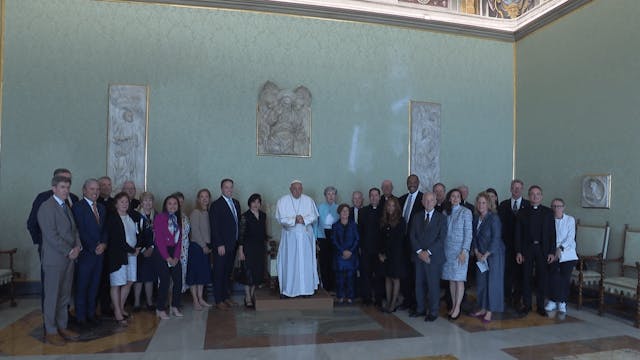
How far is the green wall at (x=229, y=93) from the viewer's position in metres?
7.14

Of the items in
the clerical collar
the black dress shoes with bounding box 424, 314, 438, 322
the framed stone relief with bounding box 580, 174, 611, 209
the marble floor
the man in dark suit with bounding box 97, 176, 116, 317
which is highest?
the framed stone relief with bounding box 580, 174, 611, 209

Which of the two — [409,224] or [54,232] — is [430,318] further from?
[54,232]

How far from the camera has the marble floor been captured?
14.7 feet

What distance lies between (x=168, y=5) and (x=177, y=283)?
187 inches

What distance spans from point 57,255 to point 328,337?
3.07 metres

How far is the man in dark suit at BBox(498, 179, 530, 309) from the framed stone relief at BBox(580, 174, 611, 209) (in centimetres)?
135

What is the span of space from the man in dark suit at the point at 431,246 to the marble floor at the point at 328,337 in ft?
1.16

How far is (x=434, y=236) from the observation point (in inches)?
224

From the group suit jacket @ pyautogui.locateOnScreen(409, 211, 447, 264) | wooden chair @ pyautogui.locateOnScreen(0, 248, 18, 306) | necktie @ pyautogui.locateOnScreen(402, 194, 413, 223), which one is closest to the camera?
suit jacket @ pyautogui.locateOnScreen(409, 211, 447, 264)

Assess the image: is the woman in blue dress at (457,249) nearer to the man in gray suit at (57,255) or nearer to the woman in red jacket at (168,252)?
the woman in red jacket at (168,252)

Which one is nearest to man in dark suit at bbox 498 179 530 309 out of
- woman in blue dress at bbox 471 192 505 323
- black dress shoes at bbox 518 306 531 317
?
black dress shoes at bbox 518 306 531 317

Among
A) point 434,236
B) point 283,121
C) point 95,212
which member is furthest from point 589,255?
point 95,212

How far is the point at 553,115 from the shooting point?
7961mm

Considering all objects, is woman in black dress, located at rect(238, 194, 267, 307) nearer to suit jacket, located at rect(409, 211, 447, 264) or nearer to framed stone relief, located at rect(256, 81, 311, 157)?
framed stone relief, located at rect(256, 81, 311, 157)
